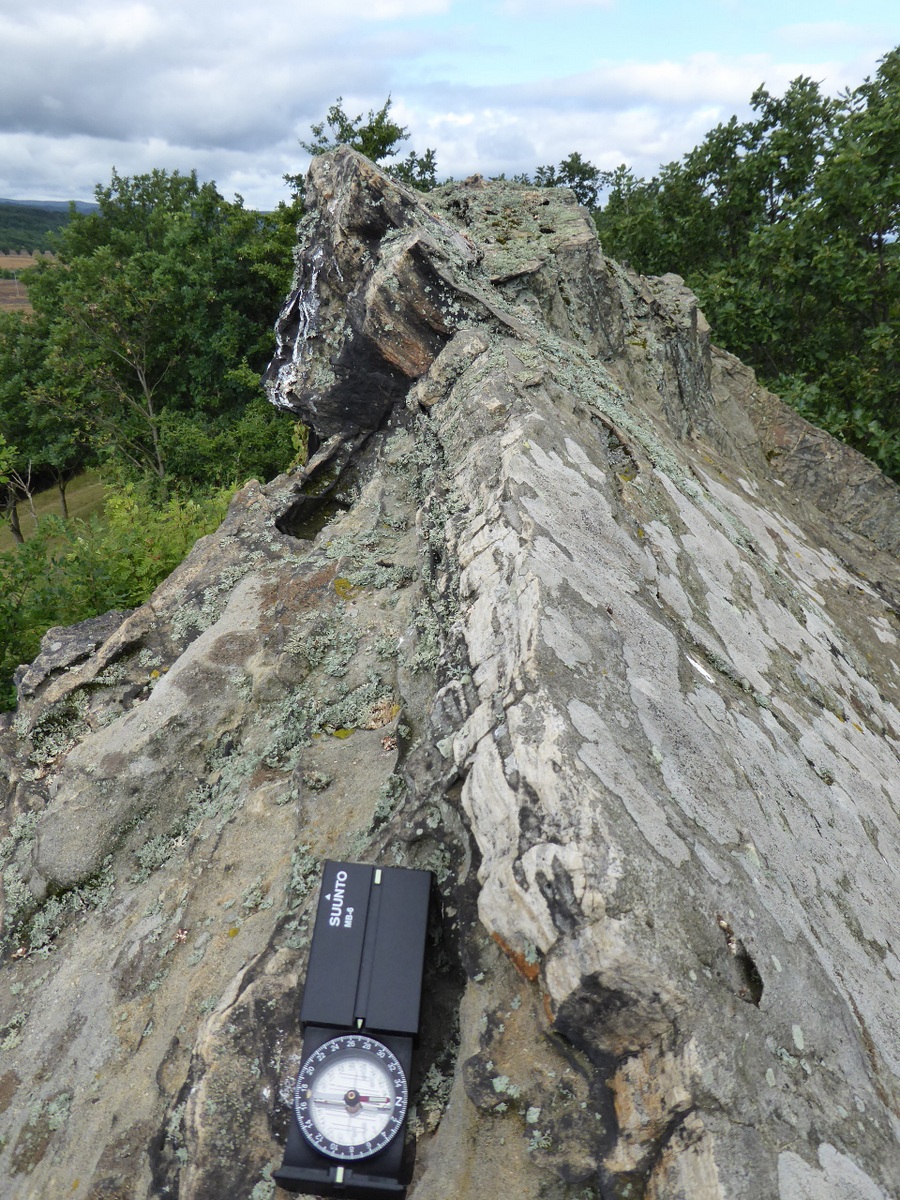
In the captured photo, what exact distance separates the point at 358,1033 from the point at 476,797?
2.96ft

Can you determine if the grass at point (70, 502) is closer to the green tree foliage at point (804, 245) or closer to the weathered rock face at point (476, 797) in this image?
the green tree foliage at point (804, 245)

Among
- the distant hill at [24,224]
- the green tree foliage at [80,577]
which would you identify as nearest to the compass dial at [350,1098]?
the green tree foliage at [80,577]

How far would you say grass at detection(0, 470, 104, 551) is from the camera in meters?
28.0

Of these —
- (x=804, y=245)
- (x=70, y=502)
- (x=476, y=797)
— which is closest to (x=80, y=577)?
(x=476, y=797)

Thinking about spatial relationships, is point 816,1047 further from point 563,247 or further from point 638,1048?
point 563,247

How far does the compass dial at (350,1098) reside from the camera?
248cm

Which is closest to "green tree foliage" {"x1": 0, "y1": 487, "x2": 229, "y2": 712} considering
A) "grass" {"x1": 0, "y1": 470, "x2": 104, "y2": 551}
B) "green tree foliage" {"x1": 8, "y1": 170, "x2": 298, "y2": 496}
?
"green tree foliage" {"x1": 8, "y1": 170, "x2": 298, "y2": 496}

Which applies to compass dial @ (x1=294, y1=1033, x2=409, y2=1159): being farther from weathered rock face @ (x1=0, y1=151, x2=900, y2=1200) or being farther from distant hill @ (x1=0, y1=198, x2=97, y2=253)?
distant hill @ (x1=0, y1=198, x2=97, y2=253)

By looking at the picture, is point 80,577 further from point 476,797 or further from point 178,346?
point 178,346

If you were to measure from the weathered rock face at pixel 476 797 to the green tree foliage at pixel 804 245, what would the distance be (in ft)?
24.5

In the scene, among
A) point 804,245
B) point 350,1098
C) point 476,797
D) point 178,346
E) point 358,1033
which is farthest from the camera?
point 178,346

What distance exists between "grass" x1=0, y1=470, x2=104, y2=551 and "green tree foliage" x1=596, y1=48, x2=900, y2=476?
2084 centimetres

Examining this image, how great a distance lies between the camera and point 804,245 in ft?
43.0

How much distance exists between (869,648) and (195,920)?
5.77m
